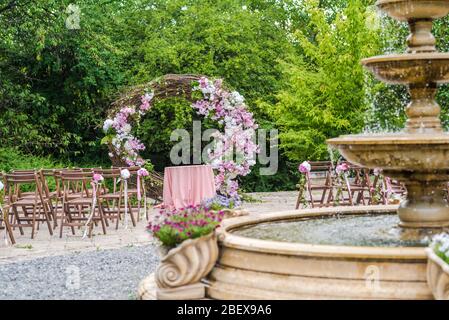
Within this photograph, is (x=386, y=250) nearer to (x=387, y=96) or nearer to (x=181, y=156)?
(x=387, y=96)

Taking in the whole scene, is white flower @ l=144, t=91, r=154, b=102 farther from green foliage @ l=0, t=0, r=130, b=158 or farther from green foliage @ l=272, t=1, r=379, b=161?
green foliage @ l=272, t=1, r=379, b=161

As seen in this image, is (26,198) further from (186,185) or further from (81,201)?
(186,185)

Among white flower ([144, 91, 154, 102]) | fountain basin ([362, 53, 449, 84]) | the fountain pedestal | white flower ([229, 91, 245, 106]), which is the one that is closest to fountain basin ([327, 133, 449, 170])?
the fountain pedestal

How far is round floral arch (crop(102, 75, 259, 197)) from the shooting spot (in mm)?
A: 15539

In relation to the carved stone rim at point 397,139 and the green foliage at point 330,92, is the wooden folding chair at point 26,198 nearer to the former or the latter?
the carved stone rim at point 397,139

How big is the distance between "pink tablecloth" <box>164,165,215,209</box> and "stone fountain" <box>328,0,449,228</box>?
5.72 m

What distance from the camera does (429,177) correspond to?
7234 millimetres

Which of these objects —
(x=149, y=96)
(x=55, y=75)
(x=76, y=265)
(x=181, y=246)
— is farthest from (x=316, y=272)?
(x=55, y=75)

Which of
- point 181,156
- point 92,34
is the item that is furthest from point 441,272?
point 181,156

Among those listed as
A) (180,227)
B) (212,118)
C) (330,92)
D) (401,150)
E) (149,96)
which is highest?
(330,92)

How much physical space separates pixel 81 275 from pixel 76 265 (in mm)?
734

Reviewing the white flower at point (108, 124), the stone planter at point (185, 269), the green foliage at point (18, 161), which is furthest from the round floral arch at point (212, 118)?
the stone planter at point (185, 269)

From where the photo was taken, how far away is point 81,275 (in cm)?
866
